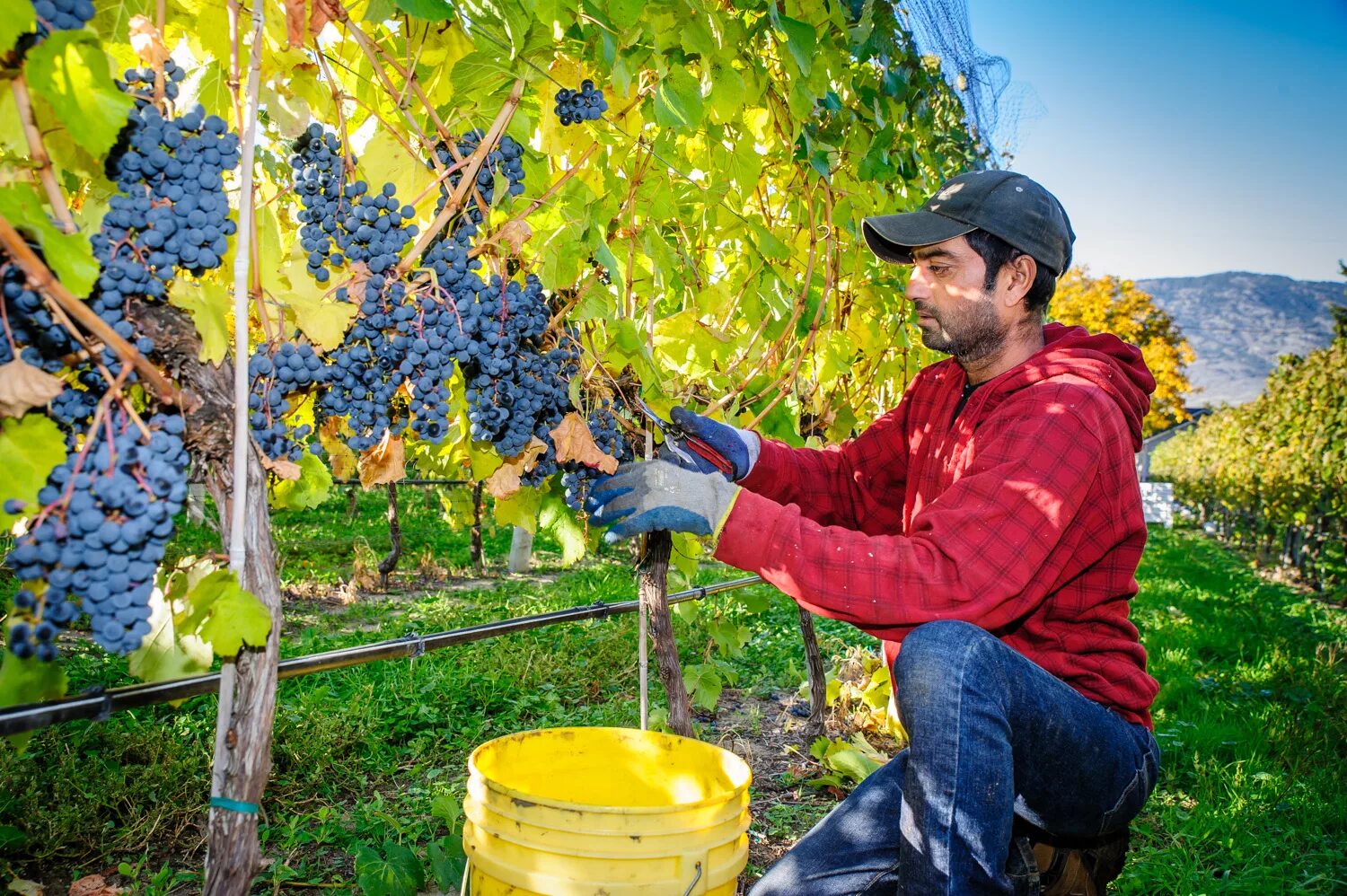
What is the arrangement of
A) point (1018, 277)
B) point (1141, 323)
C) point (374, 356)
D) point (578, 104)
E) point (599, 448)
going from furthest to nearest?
point (1141, 323) → point (1018, 277) → point (599, 448) → point (578, 104) → point (374, 356)

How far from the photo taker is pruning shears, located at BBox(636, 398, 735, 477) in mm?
2275

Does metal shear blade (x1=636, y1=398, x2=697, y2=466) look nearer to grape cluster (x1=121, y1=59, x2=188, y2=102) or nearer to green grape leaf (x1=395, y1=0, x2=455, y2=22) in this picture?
green grape leaf (x1=395, y1=0, x2=455, y2=22)

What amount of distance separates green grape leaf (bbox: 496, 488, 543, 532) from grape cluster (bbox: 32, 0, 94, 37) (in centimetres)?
134

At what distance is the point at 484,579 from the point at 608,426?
635cm

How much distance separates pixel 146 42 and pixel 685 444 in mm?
1460

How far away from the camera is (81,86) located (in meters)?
1.00

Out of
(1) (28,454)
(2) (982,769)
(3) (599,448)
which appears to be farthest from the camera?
(3) (599,448)

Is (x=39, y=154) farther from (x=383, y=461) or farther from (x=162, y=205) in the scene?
(x=383, y=461)

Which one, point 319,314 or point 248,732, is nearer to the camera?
point 248,732

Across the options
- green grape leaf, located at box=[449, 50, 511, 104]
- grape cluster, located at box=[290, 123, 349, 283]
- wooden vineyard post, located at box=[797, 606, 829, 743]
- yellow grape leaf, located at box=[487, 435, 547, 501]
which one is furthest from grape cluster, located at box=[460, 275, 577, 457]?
wooden vineyard post, located at box=[797, 606, 829, 743]

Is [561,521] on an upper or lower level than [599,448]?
lower

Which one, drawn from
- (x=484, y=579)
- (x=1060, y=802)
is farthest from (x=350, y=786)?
(x=484, y=579)

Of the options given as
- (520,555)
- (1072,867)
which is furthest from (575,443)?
(520,555)

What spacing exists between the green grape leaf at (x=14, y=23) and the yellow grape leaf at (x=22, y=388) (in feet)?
1.09
